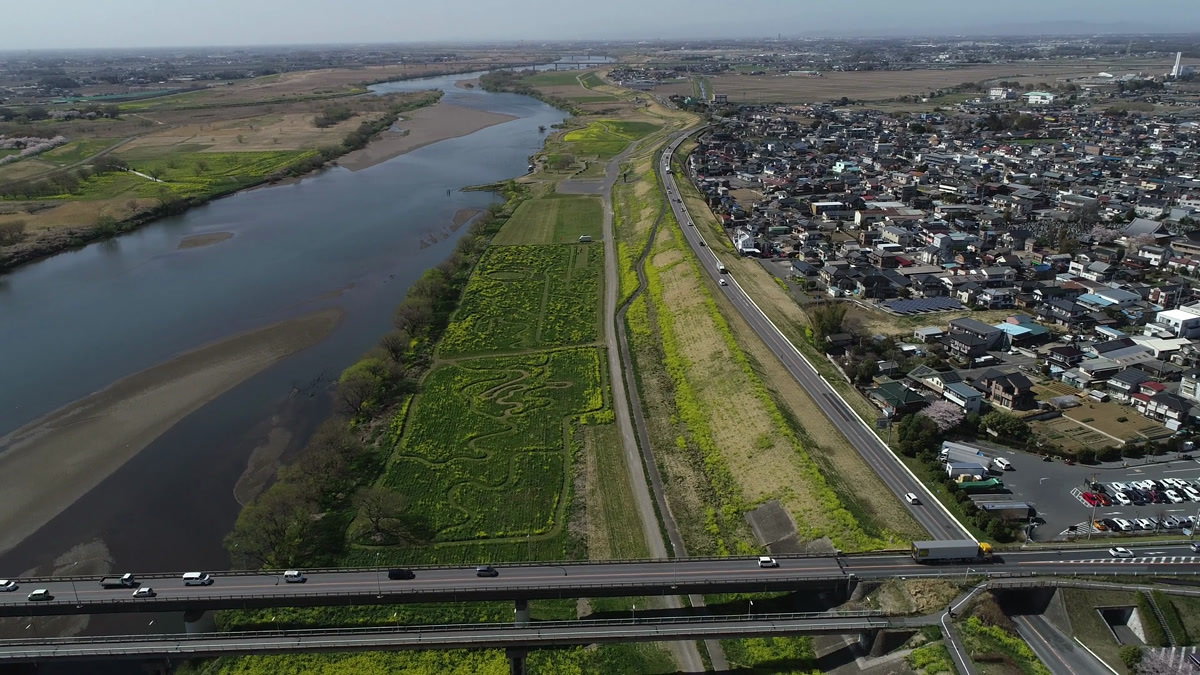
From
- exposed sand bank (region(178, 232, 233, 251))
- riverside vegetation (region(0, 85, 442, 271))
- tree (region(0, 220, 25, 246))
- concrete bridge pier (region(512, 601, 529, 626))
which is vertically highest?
riverside vegetation (region(0, 85, 442, 271))

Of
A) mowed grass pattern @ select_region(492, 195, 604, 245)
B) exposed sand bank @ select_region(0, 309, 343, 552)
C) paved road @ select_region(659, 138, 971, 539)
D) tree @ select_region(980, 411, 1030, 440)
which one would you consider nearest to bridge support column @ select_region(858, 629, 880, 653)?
paved road @ select_region(659, 138, 971, 539)

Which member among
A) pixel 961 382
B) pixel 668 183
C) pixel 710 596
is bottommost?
pixel 710 596

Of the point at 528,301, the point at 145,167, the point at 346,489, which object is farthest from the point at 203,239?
the point at 346,489

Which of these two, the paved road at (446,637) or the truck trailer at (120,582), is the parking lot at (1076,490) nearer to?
the paved road at (446,637)

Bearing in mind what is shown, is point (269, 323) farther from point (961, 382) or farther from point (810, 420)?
point (961, 382)

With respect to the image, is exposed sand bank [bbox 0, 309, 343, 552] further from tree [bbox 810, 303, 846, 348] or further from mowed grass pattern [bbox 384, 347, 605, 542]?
tree [bbox 810, 303, 846, 348]

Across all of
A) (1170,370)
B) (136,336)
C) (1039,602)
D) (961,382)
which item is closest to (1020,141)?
(1170,370)

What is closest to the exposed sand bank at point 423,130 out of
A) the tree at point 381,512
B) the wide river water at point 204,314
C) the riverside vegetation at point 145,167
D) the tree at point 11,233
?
the riverside vegetation at point 145,167
